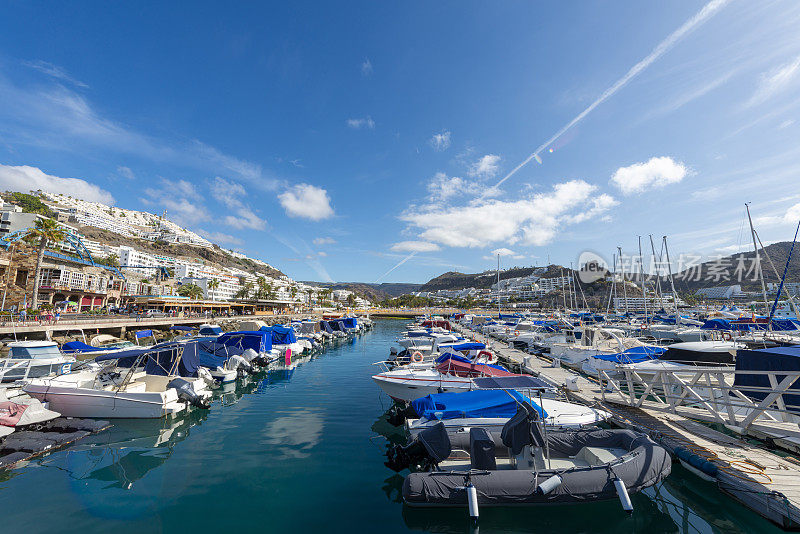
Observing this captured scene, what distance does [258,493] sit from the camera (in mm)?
9250

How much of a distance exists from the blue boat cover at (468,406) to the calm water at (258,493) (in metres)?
2.35

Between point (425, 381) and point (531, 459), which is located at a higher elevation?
point (425, 381)

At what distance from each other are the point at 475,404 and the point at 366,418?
633 cm

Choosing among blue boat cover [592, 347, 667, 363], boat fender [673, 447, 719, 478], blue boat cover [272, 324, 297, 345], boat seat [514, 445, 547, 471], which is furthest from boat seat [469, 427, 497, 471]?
blue boat cover [272, 324, 297, 345]

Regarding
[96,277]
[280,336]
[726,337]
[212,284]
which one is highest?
[212,284]

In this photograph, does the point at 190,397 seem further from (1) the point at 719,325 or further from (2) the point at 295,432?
(1) the point at 719,325

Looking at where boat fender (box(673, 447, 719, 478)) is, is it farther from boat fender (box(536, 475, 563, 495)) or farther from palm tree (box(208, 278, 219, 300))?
palm tree (box(208, 278, 219, 300))

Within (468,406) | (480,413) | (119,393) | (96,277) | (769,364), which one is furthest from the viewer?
(96,277)

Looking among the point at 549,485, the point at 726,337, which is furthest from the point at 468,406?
the point at 726,337

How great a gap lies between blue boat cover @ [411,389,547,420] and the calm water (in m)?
2.35

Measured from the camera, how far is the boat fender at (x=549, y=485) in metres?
7.64

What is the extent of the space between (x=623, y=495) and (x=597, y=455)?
195cm

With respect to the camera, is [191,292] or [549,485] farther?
[191,292]

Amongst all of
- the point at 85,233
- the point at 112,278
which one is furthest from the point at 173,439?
the point at 85,233
